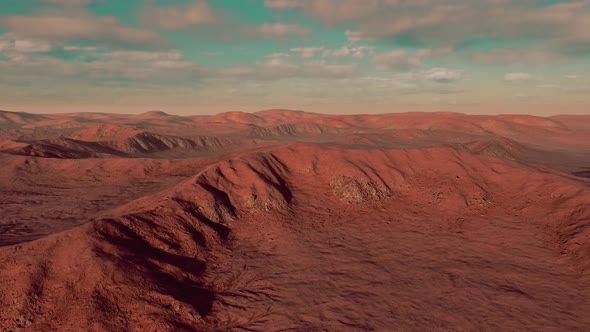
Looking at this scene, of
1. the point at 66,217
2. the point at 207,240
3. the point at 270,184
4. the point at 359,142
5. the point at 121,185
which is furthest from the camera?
the point at 359,142

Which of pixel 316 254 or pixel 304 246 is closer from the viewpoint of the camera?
pixel 316 254

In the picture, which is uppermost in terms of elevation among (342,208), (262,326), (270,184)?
(270,184)

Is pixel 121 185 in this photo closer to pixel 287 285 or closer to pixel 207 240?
pixel 207 240

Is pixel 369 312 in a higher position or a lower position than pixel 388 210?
lower

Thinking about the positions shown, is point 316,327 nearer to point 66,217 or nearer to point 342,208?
point 342,208

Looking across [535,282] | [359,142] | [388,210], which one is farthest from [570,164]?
[535,282]

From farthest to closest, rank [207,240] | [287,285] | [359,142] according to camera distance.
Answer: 1. [359,142]
2. [207,240]
3. [287,285]

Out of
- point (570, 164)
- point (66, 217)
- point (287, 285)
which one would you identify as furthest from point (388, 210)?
point (570, 164)

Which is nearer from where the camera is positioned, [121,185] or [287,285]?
[287,285]
